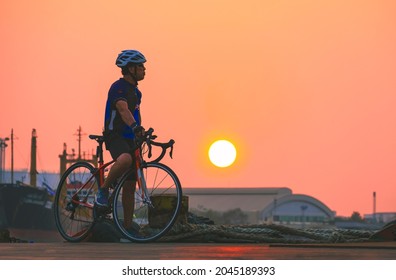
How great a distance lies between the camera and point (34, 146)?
11506 cm

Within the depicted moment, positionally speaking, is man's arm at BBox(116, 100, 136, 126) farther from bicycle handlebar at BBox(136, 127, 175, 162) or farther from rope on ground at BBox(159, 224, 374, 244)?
rope on ground at BBox(159, 224, 374, 244)

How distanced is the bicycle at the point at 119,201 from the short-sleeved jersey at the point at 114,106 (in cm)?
21

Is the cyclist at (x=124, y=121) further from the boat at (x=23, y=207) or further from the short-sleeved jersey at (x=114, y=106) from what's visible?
the boat at (x=23, y=207)

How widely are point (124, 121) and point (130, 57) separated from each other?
2.20 feet

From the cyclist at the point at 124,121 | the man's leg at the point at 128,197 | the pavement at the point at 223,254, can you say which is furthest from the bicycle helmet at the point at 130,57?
the pavement at the point at 223,254

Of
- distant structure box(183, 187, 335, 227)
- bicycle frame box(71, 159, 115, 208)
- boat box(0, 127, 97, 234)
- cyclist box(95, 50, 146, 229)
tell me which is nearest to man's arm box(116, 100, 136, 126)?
cyclist box(95, 50, 146, 229)

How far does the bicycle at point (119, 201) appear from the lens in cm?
860

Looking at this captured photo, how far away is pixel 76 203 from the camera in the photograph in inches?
381

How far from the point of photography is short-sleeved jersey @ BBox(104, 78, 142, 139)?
8742 mm

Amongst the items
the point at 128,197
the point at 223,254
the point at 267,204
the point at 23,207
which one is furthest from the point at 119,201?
the point at 267,204

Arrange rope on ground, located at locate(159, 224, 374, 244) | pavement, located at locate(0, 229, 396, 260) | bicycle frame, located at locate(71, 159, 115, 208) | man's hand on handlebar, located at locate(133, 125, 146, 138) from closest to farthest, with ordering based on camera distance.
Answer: pavement, located at locate(0, 229, 396, 260), man's hand on handlebar, located at locate(133, 125, 146, 138), bicycle frame, located at locate(71, 159, 115, 208), rope on ground, located at locate(159, 224, 374, 244)
